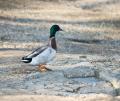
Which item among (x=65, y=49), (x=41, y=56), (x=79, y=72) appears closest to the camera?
(x=41, y=56)

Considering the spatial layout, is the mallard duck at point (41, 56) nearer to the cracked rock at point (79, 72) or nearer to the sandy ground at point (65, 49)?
the sandy ground at point (65, 49)

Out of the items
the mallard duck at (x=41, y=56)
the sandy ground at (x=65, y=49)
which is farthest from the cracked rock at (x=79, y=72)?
the mallard duck at (x=41, y=56)

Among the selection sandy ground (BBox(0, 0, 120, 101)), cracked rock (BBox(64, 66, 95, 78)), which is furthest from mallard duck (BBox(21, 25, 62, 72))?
cracked rock (BBox(64, 66, 95, 78))

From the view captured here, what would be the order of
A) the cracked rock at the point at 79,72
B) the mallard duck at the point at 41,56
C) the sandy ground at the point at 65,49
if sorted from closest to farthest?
the sandy ground at the point at 65,49
the mallard duck at the point at 41,56
the cracked rock at the point at 79,72

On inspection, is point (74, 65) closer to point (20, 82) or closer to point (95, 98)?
point (20, 82)

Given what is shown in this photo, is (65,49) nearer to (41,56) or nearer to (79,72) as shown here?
(79,72)

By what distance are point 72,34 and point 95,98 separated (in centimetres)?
1178

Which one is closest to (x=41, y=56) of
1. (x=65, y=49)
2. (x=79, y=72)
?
(x=79, y=72)

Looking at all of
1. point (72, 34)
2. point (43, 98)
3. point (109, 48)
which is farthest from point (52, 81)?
point (72, 34)

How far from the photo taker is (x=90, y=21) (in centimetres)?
2858

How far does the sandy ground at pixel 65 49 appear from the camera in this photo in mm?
12367

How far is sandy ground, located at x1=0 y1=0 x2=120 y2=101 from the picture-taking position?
40.6 feet

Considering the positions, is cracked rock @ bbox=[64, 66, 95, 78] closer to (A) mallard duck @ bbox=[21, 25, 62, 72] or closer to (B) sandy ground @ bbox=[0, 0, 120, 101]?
(B) sandy ground @ bbox=[0, 0, 120, 101]

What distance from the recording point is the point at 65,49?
19.5 m
